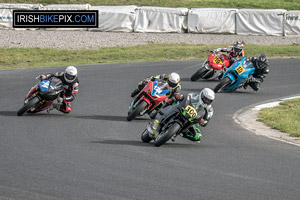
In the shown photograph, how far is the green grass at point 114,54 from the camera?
91.1 feet

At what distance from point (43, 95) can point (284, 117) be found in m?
6.12

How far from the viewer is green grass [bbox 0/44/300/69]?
27766mm

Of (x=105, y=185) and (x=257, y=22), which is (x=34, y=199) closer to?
(x=105, y=185)

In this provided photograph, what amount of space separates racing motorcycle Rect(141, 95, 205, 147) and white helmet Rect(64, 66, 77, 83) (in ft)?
11.9

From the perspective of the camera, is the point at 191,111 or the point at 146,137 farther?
the point at 146,137

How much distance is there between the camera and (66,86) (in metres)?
15.1

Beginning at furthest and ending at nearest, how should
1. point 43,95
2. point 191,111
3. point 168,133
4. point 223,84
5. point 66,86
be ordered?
1. point 223,84
2. point 66,86
3. point 43,95
4. point 191,111
5. point 168,133

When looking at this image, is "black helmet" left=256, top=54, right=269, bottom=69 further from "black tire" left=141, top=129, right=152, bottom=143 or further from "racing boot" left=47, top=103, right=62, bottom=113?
"black tire" left=141, top=129, right=152, bottom=143

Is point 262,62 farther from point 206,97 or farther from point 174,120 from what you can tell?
point 174,120

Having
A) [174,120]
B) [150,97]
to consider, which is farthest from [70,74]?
[174,120]

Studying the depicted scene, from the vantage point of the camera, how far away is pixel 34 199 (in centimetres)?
787

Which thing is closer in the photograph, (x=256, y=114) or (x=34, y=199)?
(x=34, y=199)

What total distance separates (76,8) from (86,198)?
97.6ft

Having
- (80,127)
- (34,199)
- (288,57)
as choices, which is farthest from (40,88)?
(288,57)
